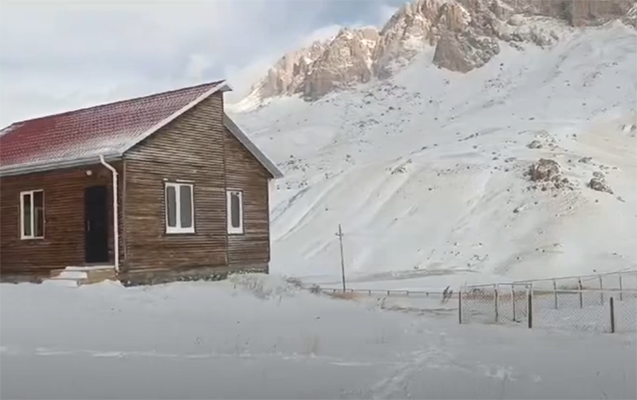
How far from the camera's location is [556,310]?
61.3 ft

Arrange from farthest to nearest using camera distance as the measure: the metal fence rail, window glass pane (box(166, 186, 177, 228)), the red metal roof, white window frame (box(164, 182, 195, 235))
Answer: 1. window glass pane (box(166, 186, 177, 228))
2. white window frame (box(164, 182, 195, 235))
3. the red metal roof
4. the metal fence rail

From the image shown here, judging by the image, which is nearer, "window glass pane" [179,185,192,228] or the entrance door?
the entrance door

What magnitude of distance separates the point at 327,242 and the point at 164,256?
63.6 ft

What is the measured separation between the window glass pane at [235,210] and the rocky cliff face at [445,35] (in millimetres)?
59961

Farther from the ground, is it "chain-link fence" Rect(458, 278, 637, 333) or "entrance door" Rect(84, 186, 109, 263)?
"entrance door" Rect(84, 186, 109, 263)

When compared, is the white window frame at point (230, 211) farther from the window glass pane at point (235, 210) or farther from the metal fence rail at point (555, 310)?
the metal fence rail at point (555, 310)

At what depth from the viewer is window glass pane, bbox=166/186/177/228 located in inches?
758

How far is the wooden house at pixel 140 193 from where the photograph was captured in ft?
59.8

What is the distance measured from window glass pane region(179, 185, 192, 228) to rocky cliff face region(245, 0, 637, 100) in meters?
61.9

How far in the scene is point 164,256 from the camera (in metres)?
18.9

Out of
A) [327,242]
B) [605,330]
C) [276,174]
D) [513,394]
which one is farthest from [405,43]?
[513,394]

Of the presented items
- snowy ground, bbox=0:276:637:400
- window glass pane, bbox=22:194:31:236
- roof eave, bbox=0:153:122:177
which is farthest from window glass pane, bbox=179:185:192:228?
window glass pane, bbox=22:194:31:236

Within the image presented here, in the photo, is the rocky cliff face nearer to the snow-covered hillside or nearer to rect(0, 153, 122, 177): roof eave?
the snow-covered hillside

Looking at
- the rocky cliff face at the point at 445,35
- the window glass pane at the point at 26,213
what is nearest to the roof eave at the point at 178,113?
the window glass pane at the point at 26,213
